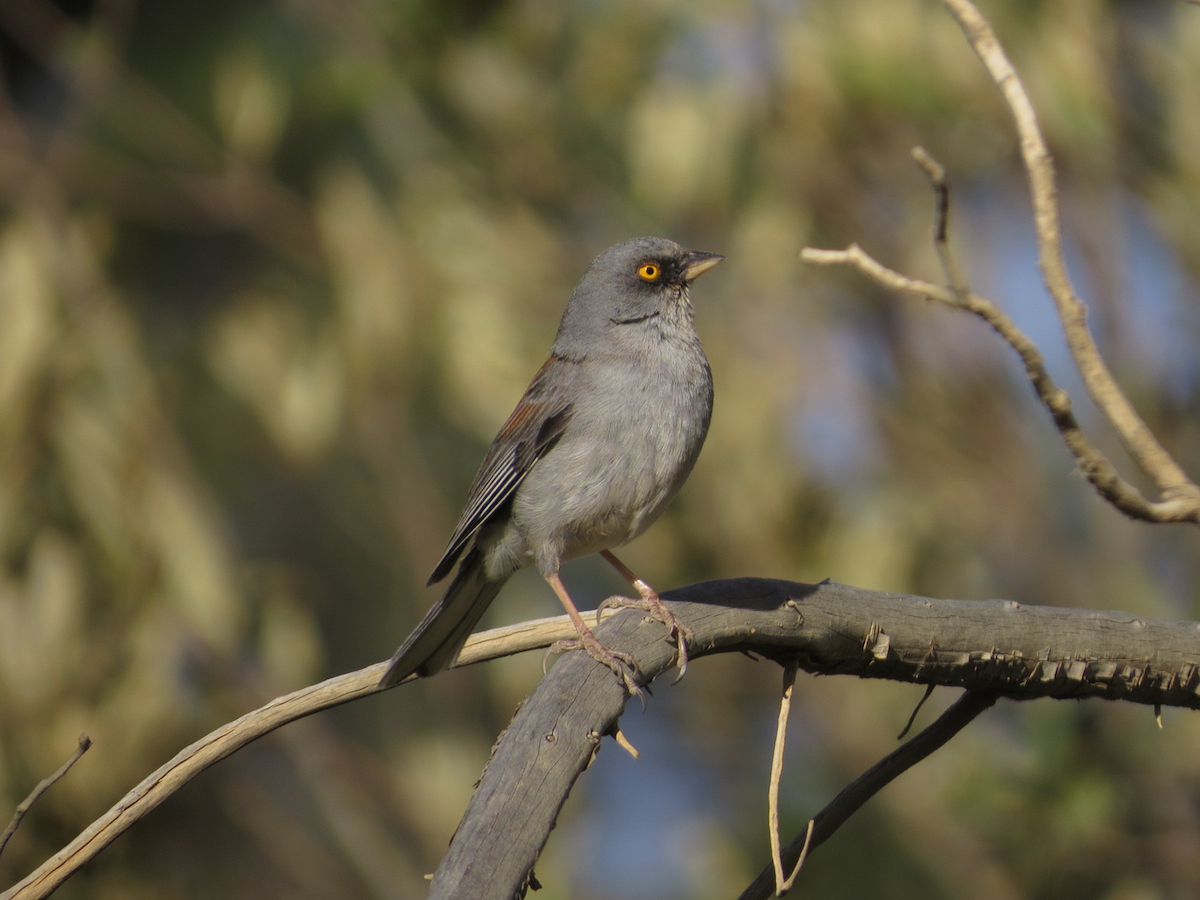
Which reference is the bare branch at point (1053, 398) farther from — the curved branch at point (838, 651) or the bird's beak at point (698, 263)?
the bird's beak at point (698, 263)

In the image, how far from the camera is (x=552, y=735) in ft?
6.88

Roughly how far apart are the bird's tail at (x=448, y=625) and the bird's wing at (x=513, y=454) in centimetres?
10

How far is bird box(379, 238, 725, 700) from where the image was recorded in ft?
12.1

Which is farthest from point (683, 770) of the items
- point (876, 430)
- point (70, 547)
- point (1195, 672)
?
point (1195, 672)

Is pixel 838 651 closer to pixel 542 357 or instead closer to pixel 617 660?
pixel 617 660

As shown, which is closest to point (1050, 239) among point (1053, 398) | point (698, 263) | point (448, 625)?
point (1053, 398)

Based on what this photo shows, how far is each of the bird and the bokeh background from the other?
4.51 ft

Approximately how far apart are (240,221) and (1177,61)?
440 cm

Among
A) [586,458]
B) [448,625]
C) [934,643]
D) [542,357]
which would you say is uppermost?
[542,357]

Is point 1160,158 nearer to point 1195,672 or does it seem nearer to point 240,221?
point 1195,672

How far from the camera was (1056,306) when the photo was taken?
2090mm

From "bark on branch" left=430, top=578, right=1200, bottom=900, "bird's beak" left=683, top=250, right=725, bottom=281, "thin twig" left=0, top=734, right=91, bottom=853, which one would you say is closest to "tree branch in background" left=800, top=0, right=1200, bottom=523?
"bark on branch" left=430, top=578, right=1200, bottom=900

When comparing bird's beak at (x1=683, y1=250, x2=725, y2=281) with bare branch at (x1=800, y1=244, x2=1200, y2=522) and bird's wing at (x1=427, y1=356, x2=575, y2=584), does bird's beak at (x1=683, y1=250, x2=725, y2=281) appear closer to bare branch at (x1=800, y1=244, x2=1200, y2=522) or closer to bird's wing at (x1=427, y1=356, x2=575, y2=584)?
bird's wing at (x1=427, y1=356, x2=575, y2=584)

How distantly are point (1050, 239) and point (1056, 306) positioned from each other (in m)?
0.12
